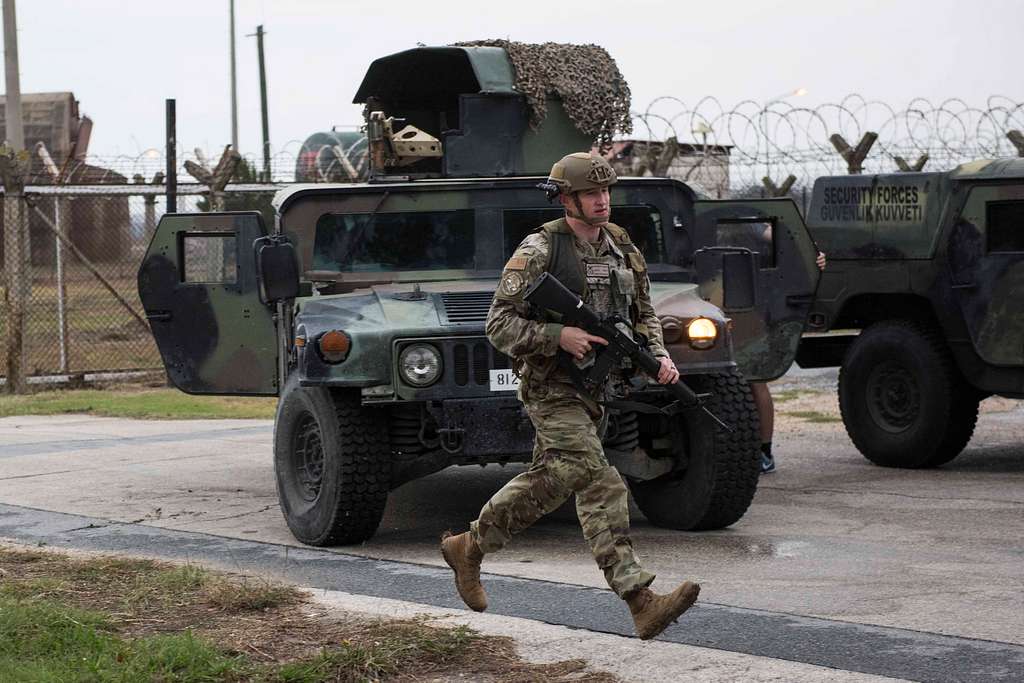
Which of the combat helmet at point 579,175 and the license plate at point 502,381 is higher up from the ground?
the combat helmet at point 579,175

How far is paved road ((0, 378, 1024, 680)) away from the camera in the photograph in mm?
5750

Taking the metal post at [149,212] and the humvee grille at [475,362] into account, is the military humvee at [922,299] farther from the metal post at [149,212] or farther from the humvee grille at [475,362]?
the metal post at [149,212]

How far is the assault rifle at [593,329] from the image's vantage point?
5594 millimetres

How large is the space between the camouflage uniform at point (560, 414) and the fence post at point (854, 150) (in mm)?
10403

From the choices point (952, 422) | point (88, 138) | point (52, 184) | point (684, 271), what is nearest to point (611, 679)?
point (684, 271)

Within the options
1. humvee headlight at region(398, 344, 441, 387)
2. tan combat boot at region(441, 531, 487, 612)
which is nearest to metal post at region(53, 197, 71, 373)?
humvee headlight at region(398, 344, 441, 387)

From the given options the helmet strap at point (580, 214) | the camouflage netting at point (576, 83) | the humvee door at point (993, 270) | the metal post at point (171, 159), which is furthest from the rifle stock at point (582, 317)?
the metal post at point (171, 159)

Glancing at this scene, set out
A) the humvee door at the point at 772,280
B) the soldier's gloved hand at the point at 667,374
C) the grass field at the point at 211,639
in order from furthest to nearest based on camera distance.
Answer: the humvee door at the point at 772,280
the soldier's gloved hand at the point at 667,374
the grass field at the point at 211,639

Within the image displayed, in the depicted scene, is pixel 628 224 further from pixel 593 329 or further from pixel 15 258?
pixel 15 258

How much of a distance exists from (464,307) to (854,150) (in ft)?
29.3

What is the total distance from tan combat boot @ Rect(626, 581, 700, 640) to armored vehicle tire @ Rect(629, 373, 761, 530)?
2.45 metres

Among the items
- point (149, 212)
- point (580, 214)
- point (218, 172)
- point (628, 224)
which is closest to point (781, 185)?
point (218, 172)

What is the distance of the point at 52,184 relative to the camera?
16.2 metres

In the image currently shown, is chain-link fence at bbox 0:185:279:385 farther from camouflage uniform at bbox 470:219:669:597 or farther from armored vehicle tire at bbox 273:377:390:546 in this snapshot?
camouflage uniform at bbox 470:219:669:597
